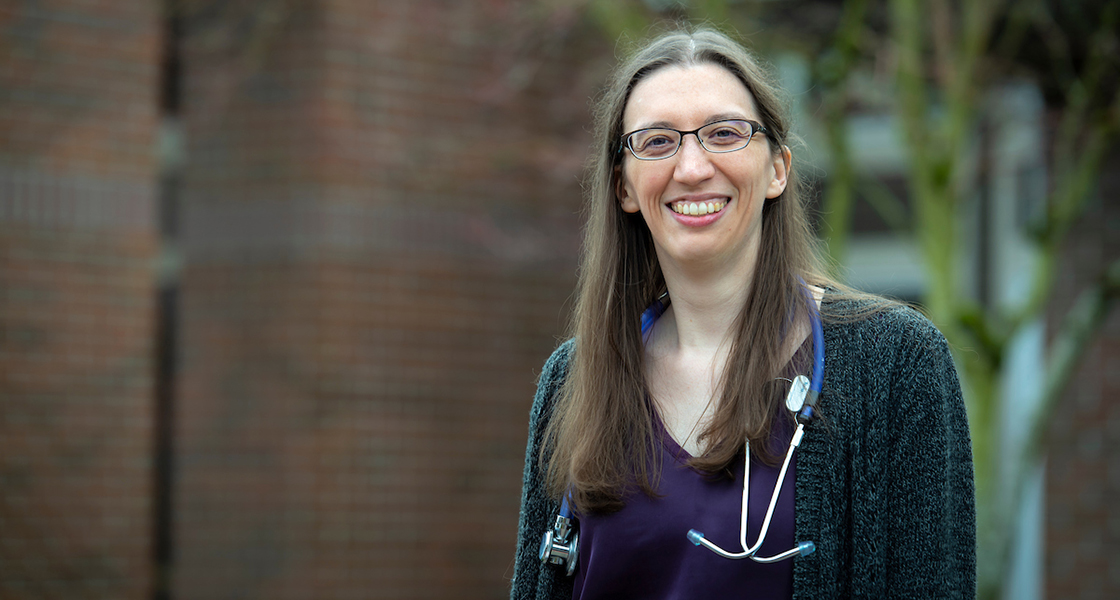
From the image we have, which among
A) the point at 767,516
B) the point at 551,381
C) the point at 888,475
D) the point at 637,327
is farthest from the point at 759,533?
the point at 551,381

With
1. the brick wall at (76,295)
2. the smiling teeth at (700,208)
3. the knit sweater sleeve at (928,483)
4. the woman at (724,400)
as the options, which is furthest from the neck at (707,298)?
the brick wall at (76,295)

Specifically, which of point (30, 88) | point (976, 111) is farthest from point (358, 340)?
point (976, 111)

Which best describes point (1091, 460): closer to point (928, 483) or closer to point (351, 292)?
point (351, 292)

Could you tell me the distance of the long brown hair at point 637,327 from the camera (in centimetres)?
210

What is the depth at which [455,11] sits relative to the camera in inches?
266

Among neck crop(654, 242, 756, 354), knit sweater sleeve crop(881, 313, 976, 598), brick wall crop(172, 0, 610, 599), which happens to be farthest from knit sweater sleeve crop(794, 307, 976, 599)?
brick wall crop(172, 0, 610, 599)

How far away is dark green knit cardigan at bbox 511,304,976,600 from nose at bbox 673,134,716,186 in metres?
0.39

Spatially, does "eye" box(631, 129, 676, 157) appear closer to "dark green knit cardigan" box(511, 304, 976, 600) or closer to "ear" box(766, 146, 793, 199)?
"ear" box(766, 146, 793, 199)

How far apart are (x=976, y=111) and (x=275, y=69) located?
3.90 meters

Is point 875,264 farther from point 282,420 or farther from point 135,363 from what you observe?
point 135,363

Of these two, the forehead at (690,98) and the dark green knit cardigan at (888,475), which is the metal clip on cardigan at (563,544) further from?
the forehead at (690,98)

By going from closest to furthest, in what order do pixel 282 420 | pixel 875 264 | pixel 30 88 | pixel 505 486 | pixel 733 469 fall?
pixel 733 469 < pixel 30 88 < pixel 282 420 < pixel 505 486 < pixel 875 264

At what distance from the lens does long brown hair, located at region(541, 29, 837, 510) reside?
2.10m

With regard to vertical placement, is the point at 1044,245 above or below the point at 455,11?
below
